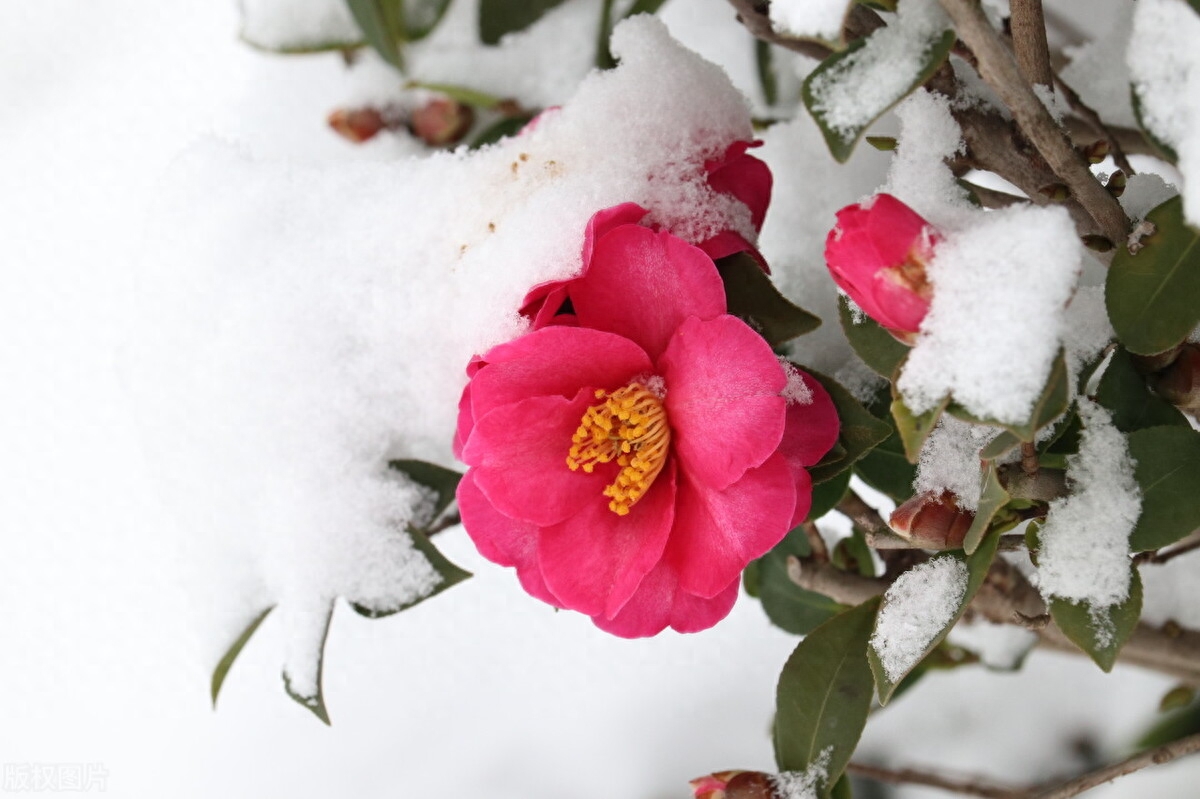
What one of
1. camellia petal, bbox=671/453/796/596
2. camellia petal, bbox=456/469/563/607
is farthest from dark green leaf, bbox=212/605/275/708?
camellia petal, bbox=671/453/796/596

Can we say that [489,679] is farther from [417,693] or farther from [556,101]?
[556,101]

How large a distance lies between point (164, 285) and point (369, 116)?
12.3 inches

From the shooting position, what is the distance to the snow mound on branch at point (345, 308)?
1.98 ft

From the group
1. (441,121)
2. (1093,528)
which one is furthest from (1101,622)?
(441,121)

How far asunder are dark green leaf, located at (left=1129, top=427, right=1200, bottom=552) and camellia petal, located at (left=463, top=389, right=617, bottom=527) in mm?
271

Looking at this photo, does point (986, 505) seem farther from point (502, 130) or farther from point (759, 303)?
point (502, 130)

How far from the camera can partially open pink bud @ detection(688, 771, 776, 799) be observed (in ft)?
2.10

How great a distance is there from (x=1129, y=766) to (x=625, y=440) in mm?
437

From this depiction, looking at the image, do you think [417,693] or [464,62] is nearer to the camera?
[464,62]

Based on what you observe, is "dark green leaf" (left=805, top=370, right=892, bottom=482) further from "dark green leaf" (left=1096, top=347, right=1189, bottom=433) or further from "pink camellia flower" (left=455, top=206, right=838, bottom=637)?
→ "dark green leaf" (left=1096, top=347, right=1189, bottom=433)

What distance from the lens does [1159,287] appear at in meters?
0.47

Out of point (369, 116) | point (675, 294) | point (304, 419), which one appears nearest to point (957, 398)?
point (675, 294)

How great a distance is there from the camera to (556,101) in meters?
0.88

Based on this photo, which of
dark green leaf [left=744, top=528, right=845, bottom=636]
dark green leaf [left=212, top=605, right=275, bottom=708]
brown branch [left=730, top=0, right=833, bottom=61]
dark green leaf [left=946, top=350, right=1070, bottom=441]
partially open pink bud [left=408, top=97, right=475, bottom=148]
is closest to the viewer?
dark green leaf [left=946, top=350, right=1070, bottom=441]
